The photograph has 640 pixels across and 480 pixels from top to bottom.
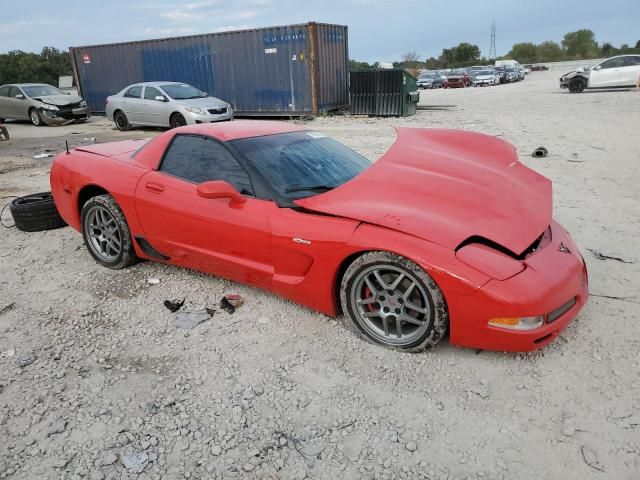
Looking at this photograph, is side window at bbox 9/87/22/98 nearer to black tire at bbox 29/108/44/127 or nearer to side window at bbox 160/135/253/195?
black tire at bbox 29/108/44/127

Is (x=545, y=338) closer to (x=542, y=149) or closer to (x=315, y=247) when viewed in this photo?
(x=315, y=247)

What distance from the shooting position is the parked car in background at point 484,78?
3778cm

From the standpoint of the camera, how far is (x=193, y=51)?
57.1ft

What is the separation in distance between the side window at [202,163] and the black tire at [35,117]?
1641cm

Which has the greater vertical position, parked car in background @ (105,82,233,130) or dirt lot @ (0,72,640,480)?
parked car in background @ (105,82,233,130)

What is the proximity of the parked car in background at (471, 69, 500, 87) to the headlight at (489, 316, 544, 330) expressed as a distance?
129 feet

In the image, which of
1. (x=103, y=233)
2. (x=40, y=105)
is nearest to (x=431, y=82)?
(x=40, y=105)

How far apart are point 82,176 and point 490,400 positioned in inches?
146

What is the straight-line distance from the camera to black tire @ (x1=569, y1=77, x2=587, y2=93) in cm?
2192

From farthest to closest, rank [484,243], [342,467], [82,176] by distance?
[82,176] → [484,243] → [342,467]

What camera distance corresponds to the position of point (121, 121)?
1510 centimetres

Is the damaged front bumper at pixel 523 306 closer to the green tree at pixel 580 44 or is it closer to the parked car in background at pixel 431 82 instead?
the parked car in background at pixel 431 82

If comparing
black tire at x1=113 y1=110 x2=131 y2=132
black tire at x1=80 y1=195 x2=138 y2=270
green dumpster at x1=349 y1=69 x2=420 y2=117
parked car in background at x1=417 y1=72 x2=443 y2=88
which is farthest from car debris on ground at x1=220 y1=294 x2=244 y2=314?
parked car in background at x1=417 y1=72 x2=443 y2=88

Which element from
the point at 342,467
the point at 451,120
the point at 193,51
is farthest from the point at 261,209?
the point at 193,51
